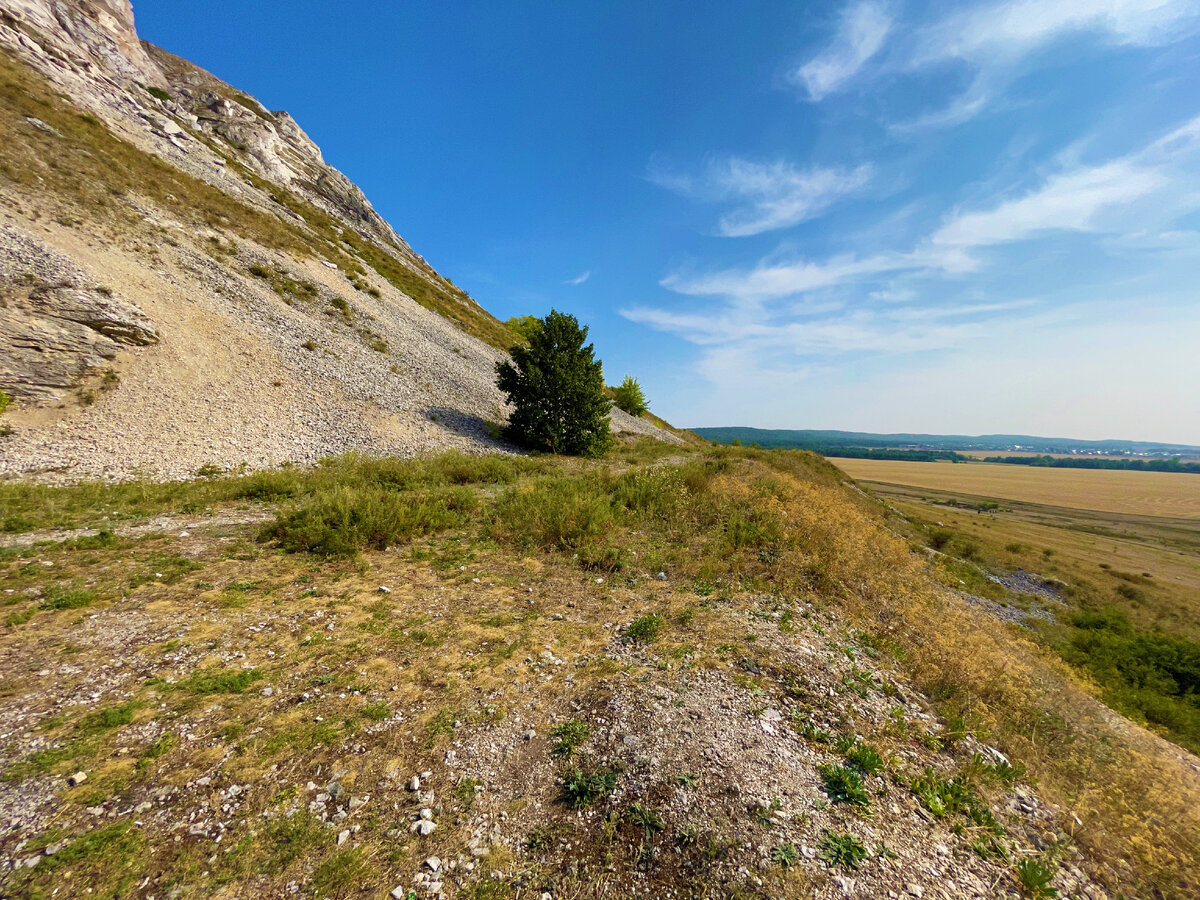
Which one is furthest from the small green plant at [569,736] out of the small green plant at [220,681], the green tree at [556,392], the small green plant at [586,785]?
the green tree at [556,392]

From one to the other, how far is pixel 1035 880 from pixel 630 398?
134 feet

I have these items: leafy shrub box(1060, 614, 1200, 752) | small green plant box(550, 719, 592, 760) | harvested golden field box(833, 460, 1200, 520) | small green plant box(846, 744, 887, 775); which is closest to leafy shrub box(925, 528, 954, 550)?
leafy shrub box(1060, 614, 1200, 752)

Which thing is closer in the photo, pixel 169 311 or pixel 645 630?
pixel 645 630

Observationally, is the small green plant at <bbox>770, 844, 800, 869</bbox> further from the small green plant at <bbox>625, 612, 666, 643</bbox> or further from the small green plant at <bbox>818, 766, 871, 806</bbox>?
the small green plant at <bbox>625, 612, 666, 643</bbox>

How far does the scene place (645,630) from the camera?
6582mm

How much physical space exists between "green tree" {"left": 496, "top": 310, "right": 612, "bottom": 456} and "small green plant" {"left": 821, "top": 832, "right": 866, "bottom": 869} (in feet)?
66.3

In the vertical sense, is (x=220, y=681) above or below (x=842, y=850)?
above

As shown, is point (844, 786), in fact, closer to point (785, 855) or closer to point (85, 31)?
point (785, 855)

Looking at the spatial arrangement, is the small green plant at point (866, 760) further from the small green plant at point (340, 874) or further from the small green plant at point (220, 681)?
the small green plant at point (220, 681)

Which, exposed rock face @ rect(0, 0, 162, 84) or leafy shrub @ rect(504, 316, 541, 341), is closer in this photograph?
exposed rock face @ rect(0, 0, 162, 84)

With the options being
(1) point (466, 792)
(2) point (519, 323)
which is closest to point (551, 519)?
(1) point (466, 792)

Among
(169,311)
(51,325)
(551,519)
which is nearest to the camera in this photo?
(551,519)

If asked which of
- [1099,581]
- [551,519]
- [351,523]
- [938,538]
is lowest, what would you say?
[1099,581]

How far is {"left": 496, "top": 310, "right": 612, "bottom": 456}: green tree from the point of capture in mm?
22891
